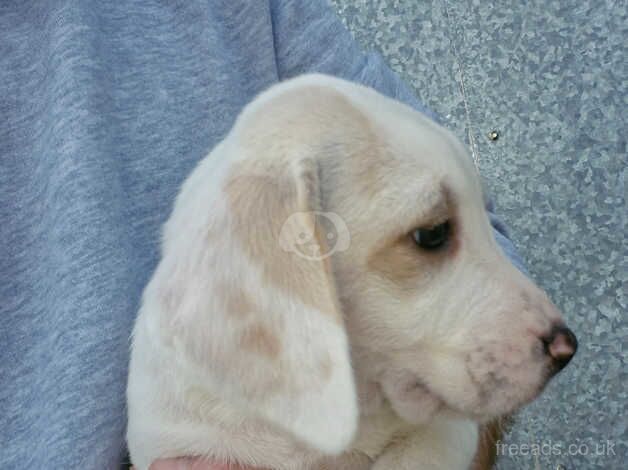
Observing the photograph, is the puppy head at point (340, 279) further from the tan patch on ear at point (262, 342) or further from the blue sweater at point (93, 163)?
the blue sweater at point (93, 163)

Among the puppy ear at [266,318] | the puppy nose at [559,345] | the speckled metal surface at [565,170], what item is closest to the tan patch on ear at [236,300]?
the puppy ear at [266,318]

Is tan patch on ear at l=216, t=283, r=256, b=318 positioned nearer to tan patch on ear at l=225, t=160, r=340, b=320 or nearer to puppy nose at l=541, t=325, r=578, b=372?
tan patch on ear at l=225, t=160, r=340, b=320

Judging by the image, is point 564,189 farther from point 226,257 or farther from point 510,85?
point 226,257

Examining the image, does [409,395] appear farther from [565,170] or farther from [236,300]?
[565,170]

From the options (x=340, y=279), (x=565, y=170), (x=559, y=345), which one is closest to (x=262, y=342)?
(x=340, y=279)

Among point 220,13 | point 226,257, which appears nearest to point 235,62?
point 220,13

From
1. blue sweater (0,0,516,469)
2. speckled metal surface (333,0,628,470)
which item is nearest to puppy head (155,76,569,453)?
blue sweater (0,0,516,469)
